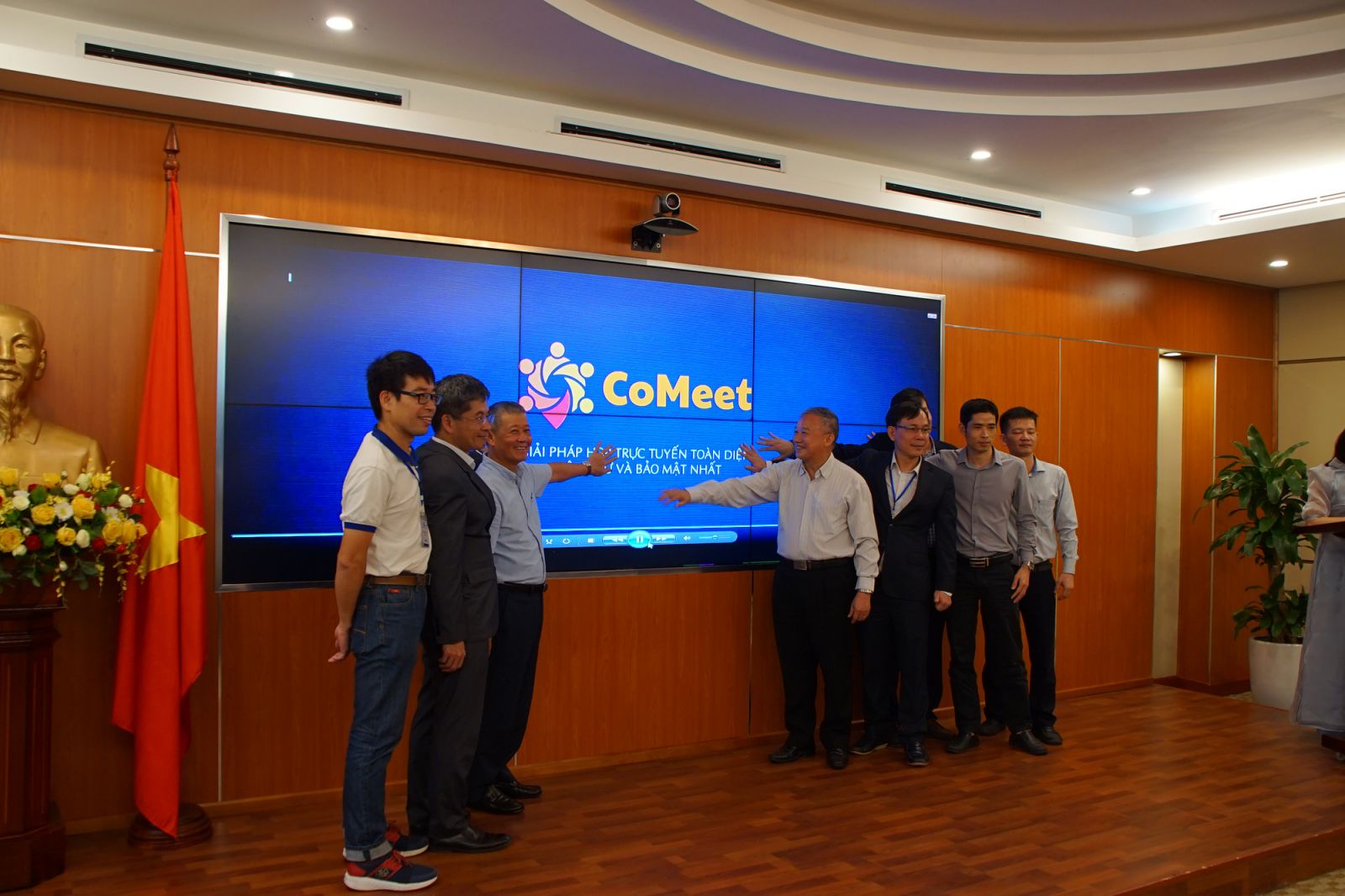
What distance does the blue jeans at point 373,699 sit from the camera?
11.8 feet

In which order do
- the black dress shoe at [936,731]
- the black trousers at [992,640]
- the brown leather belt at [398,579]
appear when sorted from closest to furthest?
the brown leather belt at [398,579] → the black trousers at [992,640] → the black dress shoe at [936,731]

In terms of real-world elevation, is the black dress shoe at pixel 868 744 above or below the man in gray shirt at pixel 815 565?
below

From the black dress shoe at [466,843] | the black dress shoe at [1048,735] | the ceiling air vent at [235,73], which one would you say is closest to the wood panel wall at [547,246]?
the ceiling air vent at [235,73]

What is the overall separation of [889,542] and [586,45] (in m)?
2.97

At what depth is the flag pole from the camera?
4078mm

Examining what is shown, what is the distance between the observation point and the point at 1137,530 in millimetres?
7574

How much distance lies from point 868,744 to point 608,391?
2419 millimetres

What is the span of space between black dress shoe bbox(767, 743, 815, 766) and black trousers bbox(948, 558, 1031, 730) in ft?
3.02

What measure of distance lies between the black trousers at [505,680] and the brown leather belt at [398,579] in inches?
31.6

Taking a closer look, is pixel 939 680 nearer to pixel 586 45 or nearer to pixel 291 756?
pixel 291 756

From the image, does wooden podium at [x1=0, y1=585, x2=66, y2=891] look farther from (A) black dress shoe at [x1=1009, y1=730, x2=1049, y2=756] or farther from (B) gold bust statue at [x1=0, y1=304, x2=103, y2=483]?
(A) black dress shoe at [x1=1009, y1=730, x2=1049, y2=756]

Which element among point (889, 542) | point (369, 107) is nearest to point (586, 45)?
point (369, 107)

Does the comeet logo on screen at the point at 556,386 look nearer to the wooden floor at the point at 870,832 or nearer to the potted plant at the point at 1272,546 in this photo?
the wooden floor at the point at 870,832

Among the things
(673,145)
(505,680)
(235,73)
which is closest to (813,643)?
(505,680)
